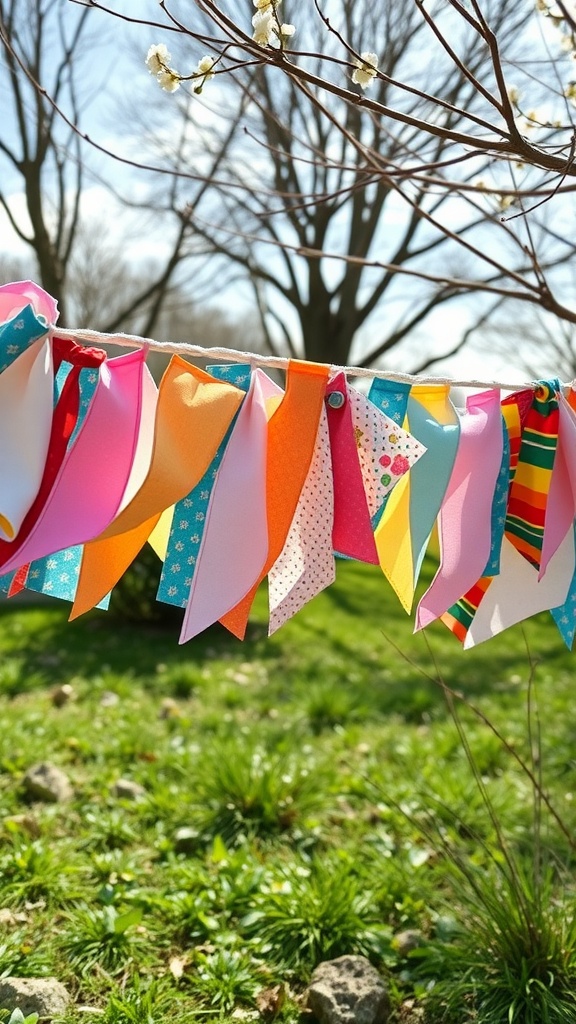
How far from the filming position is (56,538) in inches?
59.4

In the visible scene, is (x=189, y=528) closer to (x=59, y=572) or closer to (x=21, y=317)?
(x=59, y=572)

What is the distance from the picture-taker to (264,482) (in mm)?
1657

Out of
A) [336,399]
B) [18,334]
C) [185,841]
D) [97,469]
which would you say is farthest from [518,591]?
[185,841]

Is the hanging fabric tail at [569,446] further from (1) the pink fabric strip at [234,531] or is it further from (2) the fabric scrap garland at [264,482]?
(1) the pink fabric strip at [234,531]

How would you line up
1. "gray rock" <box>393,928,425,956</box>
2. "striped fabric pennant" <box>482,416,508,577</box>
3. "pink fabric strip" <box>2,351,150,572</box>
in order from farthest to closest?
1. "gray rock" <box>393,928,425,956</box>
2. "striped fabric pennant" <box>482,416,508,577</box>
3. "pink fabric strip" <box>2,351,150,572</box>

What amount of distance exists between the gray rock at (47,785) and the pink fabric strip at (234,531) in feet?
6.68

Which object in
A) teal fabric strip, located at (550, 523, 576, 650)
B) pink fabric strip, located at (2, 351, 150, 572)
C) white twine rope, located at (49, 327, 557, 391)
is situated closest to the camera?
pink fabric strip, located at (2, 351, 150, 572)

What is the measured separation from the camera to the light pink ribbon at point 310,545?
68.0 inches

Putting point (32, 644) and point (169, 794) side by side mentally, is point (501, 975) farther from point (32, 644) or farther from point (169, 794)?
point (32, 644)

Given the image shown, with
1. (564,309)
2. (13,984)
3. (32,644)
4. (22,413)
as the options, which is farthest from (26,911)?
(32,644)

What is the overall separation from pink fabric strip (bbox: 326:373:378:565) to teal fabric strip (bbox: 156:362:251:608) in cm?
21

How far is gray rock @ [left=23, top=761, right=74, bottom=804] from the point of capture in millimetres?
3186

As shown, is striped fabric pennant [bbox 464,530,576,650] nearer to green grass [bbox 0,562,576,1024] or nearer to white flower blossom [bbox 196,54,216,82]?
green grass [bbox 0,562,576,1024]

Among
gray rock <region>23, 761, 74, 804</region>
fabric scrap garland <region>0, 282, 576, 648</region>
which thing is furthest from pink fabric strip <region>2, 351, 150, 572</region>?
gray rock <region>23, 761, 74, 804</region>
